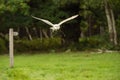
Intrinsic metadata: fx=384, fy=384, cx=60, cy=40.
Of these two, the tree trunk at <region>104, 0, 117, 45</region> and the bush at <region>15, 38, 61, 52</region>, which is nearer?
the tree trunk at <region>104, 0, 117, 45</region>

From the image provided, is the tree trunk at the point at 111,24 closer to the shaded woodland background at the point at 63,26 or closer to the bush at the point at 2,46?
the shaded woodland background at the point at 63,26

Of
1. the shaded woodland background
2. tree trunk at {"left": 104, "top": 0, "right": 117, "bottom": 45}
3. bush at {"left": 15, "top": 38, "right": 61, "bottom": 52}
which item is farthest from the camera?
bush at {"left": 15, "top": 38, "right": 61, "bottom": 52}

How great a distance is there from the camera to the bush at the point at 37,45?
2438 centimetres

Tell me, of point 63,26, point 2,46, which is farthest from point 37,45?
point 63,26

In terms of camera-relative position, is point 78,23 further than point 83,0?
Yes

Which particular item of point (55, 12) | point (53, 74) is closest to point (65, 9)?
point (55, 12)

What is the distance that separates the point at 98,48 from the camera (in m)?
23.3

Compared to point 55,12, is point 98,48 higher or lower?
lower

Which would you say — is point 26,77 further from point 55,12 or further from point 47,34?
point 47,34

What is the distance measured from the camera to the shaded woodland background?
22.9 metres

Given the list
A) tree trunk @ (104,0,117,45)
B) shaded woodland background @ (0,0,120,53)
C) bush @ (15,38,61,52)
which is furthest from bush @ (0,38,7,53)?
tree trunk @ (104,0,117,45)

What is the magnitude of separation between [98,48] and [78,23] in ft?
9.32

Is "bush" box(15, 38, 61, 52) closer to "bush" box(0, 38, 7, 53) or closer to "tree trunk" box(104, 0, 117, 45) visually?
"bush" box(0, 38, 7, 53)

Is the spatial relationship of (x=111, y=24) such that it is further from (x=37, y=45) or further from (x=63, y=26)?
(x=37, y=45)
